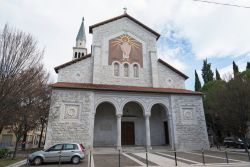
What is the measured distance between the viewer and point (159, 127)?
2212 cm

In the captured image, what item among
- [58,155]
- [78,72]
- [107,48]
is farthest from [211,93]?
Result: [58,155]

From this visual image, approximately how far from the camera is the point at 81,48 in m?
45.2

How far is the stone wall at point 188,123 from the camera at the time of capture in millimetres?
18805

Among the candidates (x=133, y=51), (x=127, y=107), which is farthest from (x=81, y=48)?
(x=127, y=107)

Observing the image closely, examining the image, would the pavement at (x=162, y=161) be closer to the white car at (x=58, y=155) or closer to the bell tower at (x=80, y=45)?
the white car at (x=58, y=155)

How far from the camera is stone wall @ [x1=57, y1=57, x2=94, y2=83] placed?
65.8 ft

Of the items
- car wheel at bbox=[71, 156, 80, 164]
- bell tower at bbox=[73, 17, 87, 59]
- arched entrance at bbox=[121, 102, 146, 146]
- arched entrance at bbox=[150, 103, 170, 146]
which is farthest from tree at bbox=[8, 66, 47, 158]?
bell tower at bbox=[73, 17, 87, 59]

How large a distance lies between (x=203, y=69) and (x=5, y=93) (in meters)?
43.1

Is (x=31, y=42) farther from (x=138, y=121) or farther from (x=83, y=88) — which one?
(x=138, y=121)

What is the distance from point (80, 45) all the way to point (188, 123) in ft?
115

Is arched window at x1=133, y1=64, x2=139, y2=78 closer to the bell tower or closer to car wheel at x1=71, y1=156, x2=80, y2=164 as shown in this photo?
car wheel at x1=71, y1=156, x2=80, y2=164

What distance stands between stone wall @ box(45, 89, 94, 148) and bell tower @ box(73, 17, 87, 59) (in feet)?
93.6

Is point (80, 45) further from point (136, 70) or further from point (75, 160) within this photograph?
point (75, 160)

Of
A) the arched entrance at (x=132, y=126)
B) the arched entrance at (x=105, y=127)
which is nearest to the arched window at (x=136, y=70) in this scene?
the arched entrance at (x=132, y=126)
